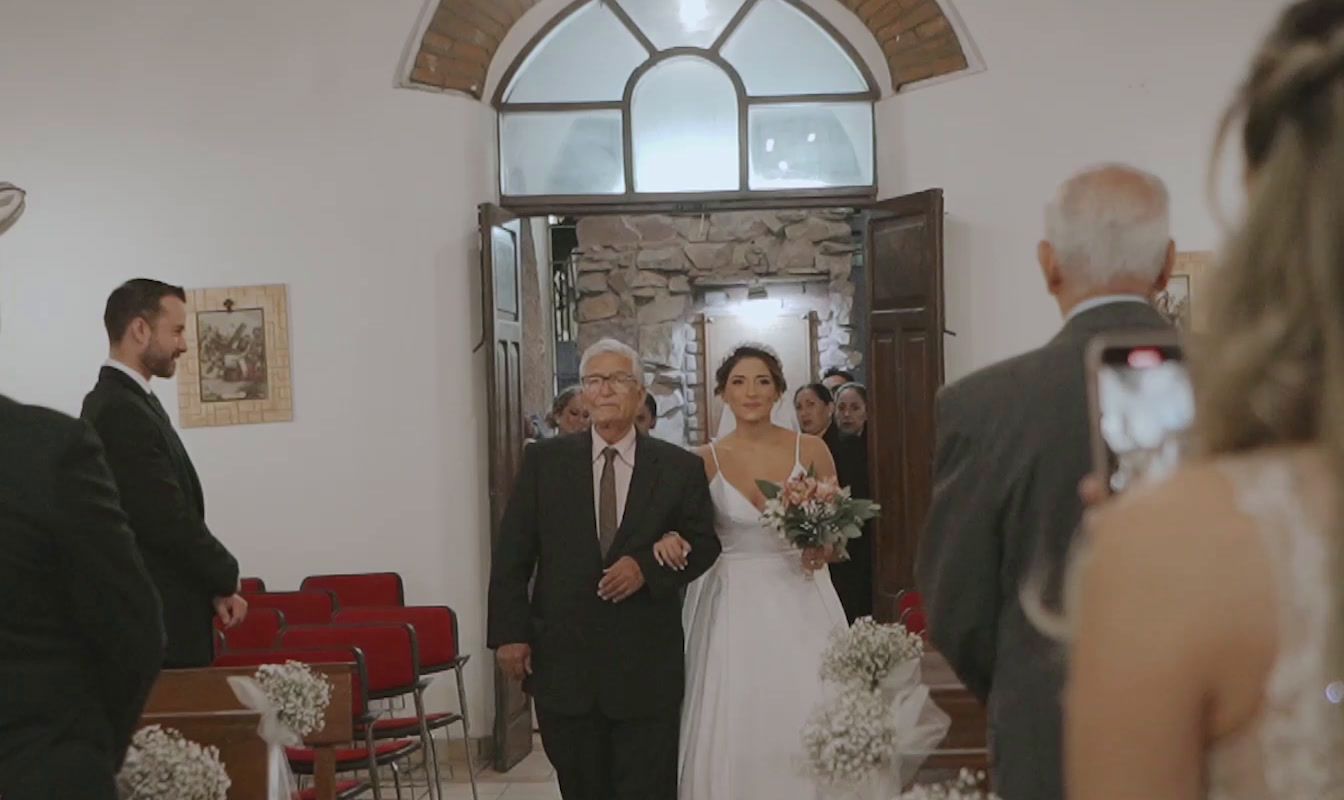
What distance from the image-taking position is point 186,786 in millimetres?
3961

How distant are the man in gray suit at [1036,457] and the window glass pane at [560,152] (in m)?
6.98

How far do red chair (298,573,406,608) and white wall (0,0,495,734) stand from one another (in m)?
0.33

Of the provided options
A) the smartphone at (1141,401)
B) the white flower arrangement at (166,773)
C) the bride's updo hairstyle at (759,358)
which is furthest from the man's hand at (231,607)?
the smartphone at (1141,401)

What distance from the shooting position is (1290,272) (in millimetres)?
1061

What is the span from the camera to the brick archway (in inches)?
370

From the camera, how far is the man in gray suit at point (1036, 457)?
2.91m

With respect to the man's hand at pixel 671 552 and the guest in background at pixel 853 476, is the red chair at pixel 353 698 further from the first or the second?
the guest in background at pixel 853 476

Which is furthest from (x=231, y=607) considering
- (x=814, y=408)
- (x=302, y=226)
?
(x=814, y=408)

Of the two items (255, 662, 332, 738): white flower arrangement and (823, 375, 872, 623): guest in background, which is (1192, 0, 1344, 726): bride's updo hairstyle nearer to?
(255, 662, 332, 738): white flower arrangement

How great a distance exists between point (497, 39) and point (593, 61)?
2.02 ft

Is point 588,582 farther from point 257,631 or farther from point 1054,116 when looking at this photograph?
point 1054,116

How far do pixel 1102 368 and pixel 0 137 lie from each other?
29.1ft

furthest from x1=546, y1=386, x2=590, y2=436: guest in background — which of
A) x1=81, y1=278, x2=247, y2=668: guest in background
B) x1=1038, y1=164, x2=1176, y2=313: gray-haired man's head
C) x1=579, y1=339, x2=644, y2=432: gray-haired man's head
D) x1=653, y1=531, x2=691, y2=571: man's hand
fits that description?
x1=1038, y1=164, x2=1176, y2=313: gray-haired man's head

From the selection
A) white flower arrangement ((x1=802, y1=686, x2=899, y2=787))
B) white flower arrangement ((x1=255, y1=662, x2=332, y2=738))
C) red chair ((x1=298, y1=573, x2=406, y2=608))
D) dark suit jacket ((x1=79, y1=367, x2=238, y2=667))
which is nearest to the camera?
Answer: white flower arrangement ((x1=802, y1=686, x2=899, y2=787))
